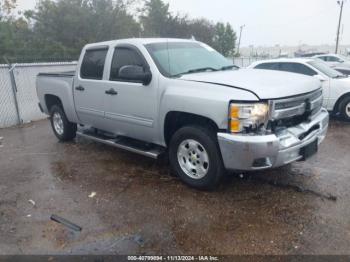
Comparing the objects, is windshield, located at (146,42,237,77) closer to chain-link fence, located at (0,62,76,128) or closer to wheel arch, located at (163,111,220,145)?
wheel arch, located at (163,111,220,145)

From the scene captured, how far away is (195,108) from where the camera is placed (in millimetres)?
3861

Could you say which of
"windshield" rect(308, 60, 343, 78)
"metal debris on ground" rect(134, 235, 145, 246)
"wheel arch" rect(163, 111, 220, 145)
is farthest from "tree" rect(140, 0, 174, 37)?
"metal debris on ground" rect(134, 235, 145, 246)

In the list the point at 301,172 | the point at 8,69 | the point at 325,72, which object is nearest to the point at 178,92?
the point at 301,172

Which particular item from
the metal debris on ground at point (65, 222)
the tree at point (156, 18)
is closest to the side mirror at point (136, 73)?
the metal debris on ground at point (65, 222)

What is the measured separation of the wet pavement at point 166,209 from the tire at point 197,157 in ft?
0.60

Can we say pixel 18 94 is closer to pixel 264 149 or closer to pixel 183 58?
pixel 183 58

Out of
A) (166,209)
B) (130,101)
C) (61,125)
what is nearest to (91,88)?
(130,101)

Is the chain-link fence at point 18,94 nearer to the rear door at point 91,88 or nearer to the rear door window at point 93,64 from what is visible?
the rear door at point 91,88

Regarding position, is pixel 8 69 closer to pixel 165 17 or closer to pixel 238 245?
pixel 238 245

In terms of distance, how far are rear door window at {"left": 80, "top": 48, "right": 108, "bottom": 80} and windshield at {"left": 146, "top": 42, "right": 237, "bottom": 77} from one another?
1.06 metres

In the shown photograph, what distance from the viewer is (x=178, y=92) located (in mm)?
4070

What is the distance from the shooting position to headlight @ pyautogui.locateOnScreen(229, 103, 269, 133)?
3.49m

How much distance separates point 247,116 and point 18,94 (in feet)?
26.0

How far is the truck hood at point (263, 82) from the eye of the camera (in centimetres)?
358
